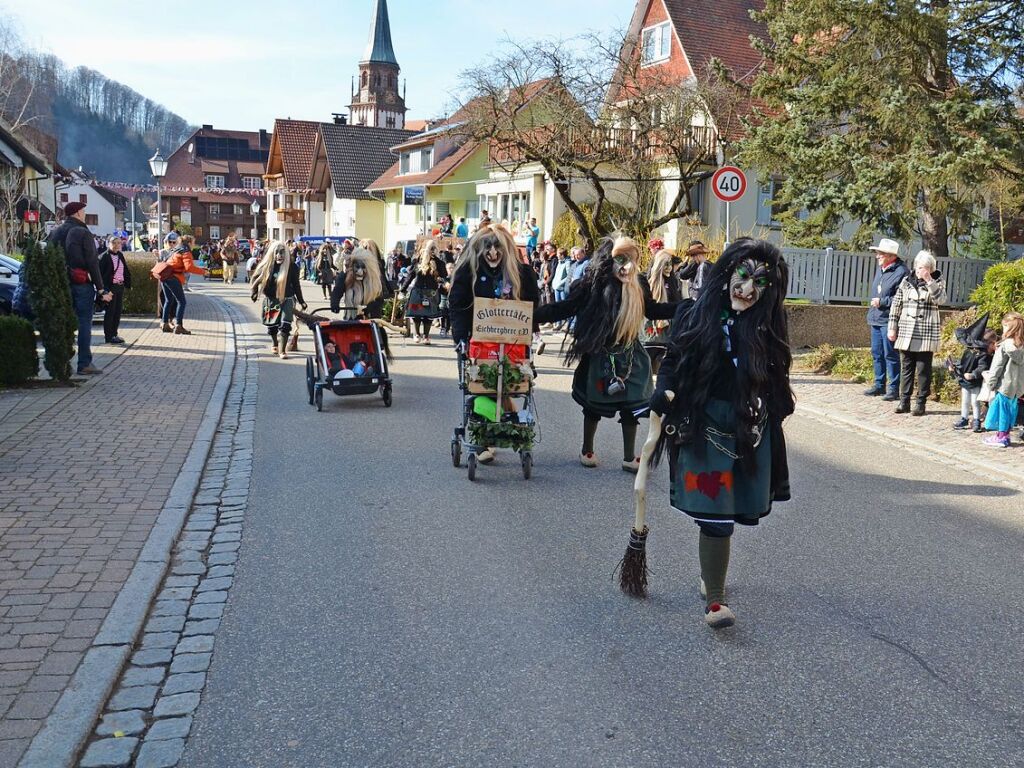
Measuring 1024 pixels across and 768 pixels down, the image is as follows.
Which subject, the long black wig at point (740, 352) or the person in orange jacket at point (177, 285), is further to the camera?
the person in orange jacket at point (177, 285)

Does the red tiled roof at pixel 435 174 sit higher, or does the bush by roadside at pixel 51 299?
the red tiled roof at pixel 435 174

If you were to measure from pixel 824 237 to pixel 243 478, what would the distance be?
15.0 meters

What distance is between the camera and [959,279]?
63.1ft

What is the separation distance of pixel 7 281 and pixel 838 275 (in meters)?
15.8

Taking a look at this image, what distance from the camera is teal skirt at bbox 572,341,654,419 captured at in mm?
7922

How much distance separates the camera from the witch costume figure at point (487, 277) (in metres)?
8.06

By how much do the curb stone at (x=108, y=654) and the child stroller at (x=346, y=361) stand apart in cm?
375

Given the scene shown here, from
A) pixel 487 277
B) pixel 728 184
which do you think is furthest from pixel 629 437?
pixel 728 184

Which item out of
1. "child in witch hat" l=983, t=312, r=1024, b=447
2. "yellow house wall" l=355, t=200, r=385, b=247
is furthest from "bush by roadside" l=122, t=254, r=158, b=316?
"yellow house wall" l=355, t=200, r=385, b=247

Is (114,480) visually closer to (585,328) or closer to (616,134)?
(585,328)

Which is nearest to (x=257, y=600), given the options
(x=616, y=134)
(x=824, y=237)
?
(x=824, y=237)

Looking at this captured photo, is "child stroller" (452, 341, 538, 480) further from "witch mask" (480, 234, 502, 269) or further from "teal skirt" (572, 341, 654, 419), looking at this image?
"witch mask" (480, 234, 502, 269)

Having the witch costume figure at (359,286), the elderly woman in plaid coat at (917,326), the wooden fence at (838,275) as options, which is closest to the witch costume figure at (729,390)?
the elderly woman in plaid coat at (917,326)

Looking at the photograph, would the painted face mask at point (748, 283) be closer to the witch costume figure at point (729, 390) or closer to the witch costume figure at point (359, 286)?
Result: the witch costume figure at point (729, 390)
